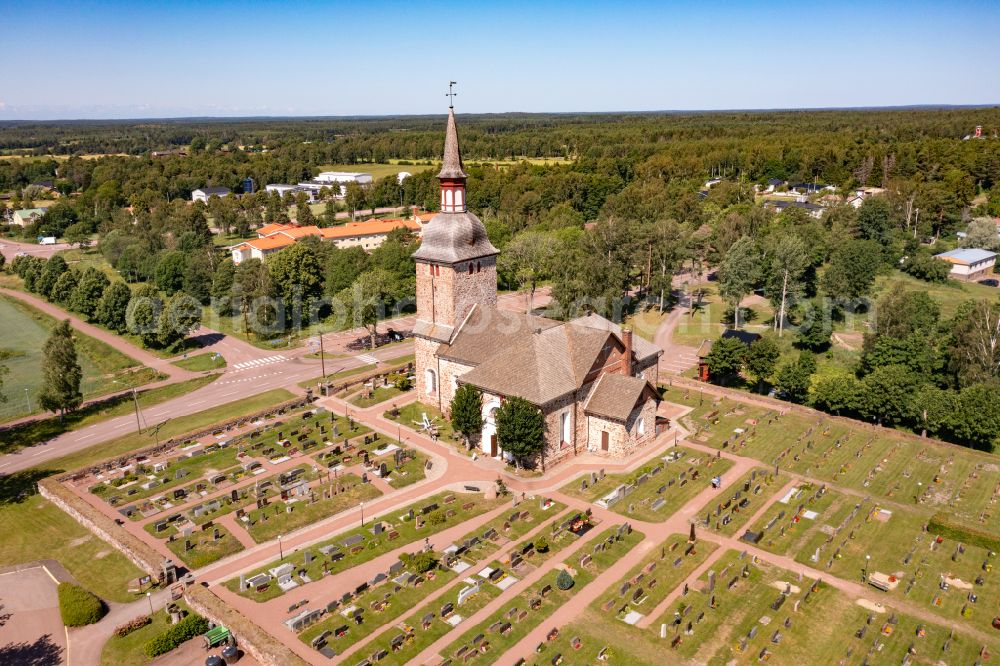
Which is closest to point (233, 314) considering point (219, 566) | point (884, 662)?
point (219, 566)

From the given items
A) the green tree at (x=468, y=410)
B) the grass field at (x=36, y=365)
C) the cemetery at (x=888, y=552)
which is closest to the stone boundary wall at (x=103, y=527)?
the green tree at (x=468, y=410)

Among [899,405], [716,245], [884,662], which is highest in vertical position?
[716,245]

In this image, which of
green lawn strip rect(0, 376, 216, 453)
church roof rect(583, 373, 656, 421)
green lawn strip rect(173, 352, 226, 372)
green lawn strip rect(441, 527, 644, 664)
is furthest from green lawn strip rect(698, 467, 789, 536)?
green lawn strip rect(173, 352, 226, 372)

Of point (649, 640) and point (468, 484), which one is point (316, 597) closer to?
point (468, 484)

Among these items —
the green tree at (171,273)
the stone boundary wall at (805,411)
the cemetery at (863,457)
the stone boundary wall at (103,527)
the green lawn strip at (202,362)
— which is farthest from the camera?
the green tree at (171,273)

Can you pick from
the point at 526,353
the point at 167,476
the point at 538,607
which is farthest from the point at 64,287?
the point at 538,607

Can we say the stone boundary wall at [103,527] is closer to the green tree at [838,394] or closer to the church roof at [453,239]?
the church roof at [453,239]
